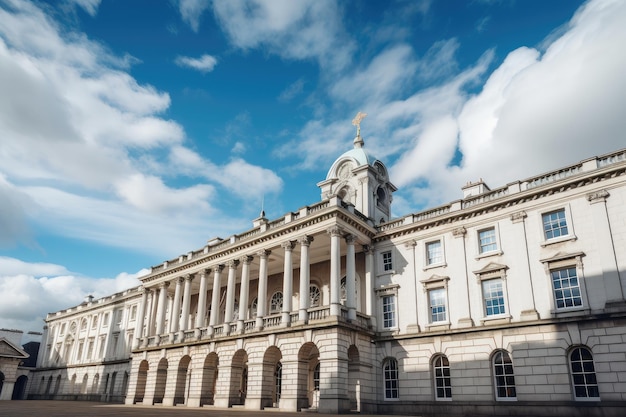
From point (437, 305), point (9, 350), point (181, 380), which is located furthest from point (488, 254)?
point (9, 350)

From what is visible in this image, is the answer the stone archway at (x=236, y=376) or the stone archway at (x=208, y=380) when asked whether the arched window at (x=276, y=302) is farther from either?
the stone archway at (x=208, y=380)

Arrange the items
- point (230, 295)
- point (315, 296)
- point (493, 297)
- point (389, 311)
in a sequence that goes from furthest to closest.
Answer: point (230, 295) < point (315, 296) < point (389, 311) < point (493, 297)

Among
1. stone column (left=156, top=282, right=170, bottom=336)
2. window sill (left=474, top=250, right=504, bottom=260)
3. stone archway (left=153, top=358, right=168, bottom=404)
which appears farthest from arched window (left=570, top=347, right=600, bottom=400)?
stone column (left=156, top=282, right=170, bottom=336)

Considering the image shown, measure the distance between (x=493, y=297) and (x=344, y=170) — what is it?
17.4 metres

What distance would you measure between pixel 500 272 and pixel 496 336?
3766 mm

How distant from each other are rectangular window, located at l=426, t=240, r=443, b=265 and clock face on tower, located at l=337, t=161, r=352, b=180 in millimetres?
11014

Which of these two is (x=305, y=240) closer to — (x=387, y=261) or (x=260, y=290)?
(x=260, y=290)

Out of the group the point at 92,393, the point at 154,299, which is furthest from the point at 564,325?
the point at 92,393

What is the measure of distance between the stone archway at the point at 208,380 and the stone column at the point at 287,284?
8.23m

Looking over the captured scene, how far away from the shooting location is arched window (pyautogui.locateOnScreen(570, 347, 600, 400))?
22.8 metres

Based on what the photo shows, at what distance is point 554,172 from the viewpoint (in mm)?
27078

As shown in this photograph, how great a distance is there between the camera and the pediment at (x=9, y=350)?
62.5 metres

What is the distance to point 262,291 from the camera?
33.6m

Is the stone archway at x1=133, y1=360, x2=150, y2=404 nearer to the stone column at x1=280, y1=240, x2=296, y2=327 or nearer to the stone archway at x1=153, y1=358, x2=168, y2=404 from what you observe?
the stone archway at x1=153, y1=358, x2=168, y2=404
